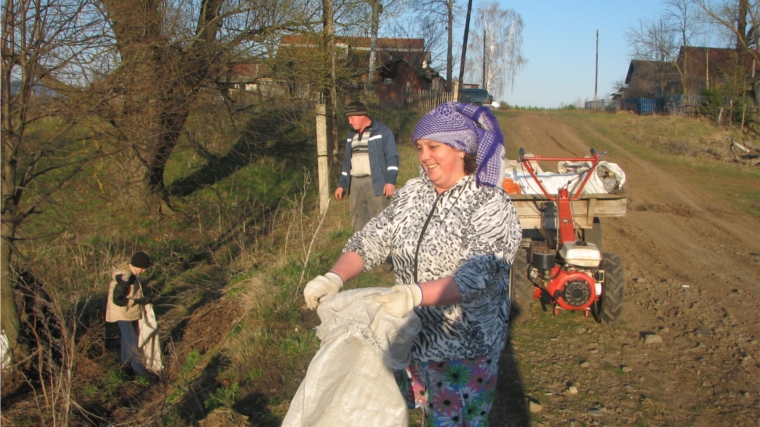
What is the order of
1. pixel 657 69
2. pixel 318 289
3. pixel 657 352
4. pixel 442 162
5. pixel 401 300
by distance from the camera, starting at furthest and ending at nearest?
pixel 657 69 → pixel 657 352 → pixel 442 162 → pixel 318 289 → pixel 401 300

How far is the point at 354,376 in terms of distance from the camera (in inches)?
74.5

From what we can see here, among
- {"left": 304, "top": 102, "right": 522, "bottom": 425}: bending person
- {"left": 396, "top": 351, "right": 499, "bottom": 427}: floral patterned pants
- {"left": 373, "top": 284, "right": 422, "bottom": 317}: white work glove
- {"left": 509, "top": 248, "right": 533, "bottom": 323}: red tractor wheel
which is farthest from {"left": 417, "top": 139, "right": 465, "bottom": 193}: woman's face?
{"left": 509, "top": 248, "right": 533, "bottom": 323}: red tractor wheel

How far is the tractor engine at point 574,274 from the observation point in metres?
4.98

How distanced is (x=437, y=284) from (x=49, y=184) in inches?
231

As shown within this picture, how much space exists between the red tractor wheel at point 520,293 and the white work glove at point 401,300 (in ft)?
12.0

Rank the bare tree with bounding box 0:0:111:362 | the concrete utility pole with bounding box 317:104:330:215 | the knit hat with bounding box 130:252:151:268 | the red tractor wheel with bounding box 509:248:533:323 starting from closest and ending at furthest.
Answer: the bare tree with bounding box 0:0:111:362, the red tractor wheel with bounding box 509:248:533:323, the knit hat with bounding box 130:252:151:268, the concrete utility pole with bounding box 317:104:330:215

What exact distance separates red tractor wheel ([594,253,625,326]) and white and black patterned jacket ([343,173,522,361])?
320 centimetres

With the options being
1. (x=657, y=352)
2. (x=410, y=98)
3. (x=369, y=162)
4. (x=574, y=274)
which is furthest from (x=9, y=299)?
(x=410, y=98)

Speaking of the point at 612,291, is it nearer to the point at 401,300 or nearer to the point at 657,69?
the point at 401,300

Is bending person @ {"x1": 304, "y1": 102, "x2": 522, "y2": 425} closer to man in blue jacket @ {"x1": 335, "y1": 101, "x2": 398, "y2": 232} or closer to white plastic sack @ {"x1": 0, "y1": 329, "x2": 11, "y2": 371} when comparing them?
man in blue jacket @ {"x1": 335, "y1": 101, "x2": 398, "y2": 232}

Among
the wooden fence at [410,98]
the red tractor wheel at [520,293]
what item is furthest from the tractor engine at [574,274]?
the wooden fence at [410,98]

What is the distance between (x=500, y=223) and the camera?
2072 millimetres

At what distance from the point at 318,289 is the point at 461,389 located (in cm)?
71

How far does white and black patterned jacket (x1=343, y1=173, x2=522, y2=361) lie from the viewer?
6.66 ft
